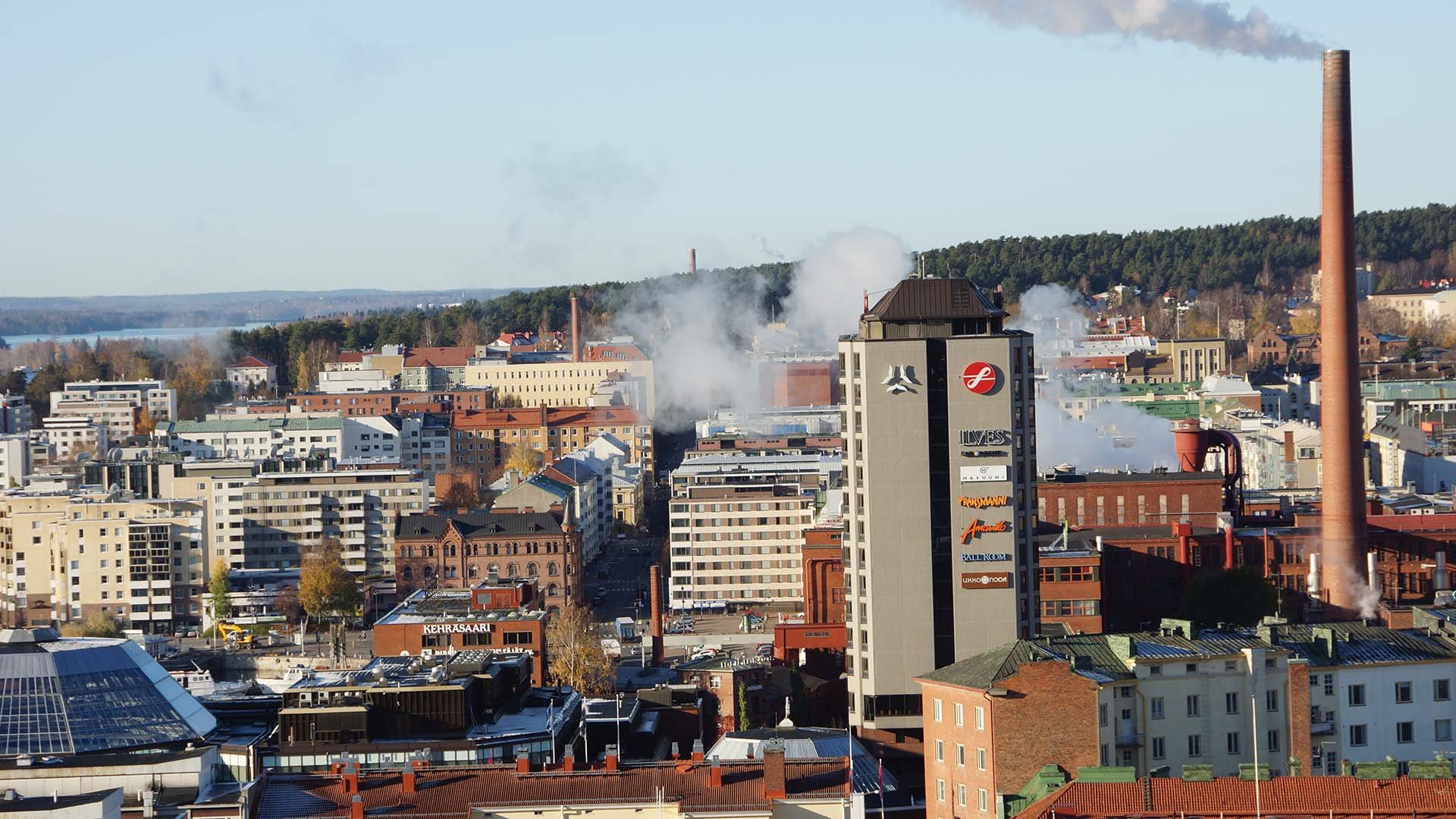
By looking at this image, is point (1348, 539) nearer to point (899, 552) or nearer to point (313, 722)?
point (899, 552)

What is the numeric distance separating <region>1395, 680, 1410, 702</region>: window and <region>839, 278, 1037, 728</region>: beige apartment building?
10224 millimetres

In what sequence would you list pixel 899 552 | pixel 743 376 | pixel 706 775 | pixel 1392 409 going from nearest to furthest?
pixel 706 775
pixel 899 552
pixel 1392 409
pixel 743 376

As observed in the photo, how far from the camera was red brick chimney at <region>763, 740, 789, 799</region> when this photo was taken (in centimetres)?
3613

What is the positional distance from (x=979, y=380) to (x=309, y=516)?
48.4 metres

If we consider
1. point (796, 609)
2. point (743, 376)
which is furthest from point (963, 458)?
point (743, 376)

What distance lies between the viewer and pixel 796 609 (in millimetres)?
83188

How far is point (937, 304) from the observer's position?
53.0 meters

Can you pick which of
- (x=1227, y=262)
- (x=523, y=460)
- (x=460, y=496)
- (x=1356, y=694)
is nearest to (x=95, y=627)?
(x=460, y=496)

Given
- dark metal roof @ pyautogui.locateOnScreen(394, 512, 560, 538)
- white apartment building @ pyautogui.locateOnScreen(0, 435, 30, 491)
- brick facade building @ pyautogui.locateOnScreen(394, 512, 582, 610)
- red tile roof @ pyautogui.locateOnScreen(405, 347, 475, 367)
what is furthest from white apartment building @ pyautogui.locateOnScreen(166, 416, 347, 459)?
red tile roof @ pyautogui.locateOnScreen(405, 347, 475, 367)

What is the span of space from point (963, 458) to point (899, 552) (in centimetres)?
234

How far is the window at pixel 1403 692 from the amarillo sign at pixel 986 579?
34.6ft

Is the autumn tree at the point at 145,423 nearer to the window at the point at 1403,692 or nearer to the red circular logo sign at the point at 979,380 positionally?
the red circular logo sign at the point at 979,380

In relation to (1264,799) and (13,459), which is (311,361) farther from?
(1264,799)

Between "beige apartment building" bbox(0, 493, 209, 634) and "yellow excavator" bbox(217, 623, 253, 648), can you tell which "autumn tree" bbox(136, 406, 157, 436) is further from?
"yellow excavator" bbox(217, 623, 253, 648)
